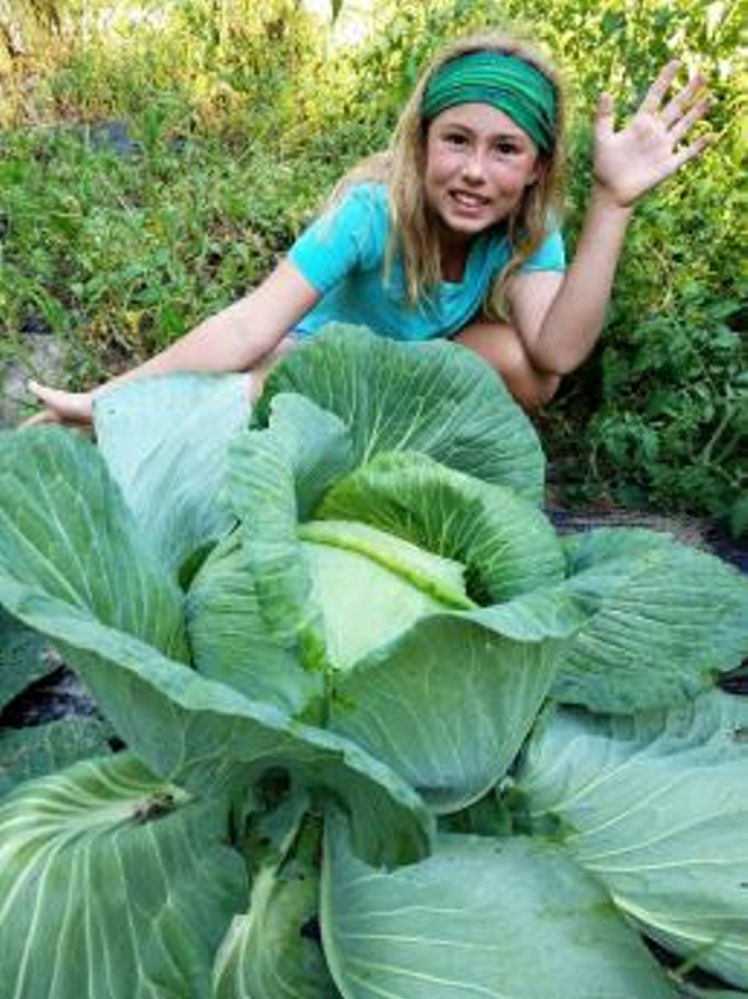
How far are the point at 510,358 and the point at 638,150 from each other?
17.3 inches

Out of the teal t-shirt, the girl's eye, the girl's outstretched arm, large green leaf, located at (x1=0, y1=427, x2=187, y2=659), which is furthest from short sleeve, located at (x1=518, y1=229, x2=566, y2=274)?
large green leaf, located at (x1=0, y1=427, x2=187, y2=659)

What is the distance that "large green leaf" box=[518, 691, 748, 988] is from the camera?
1.45m

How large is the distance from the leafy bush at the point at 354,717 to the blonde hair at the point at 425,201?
925mm

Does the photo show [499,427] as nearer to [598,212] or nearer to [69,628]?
[69,628]

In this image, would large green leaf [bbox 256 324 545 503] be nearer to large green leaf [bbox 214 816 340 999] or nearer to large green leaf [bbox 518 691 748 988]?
large green leaf [bbox 518 691 748 988]

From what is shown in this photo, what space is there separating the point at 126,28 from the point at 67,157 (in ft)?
3.47

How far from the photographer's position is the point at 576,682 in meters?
1.61

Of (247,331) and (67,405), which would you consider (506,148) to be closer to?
(247,331)

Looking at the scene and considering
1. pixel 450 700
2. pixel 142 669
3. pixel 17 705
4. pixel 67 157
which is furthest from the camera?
pixel 67 157

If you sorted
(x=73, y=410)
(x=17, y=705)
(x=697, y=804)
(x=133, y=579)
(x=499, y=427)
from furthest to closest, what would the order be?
(x=73, y=410) → (x=17, y=705) → (x=499, y=427) → (x=697, y=804) → (x=133, y=579)

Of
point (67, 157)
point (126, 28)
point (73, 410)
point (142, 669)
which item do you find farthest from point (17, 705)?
point (126, 28)

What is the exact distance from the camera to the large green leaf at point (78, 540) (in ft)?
4.29

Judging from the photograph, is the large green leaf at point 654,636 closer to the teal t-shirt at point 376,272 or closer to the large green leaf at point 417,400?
the large green leaf at point 417,400

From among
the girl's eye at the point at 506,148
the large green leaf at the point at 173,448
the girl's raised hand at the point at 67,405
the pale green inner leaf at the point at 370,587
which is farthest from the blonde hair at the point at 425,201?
the pale green inner leaf at the point at 370,587
